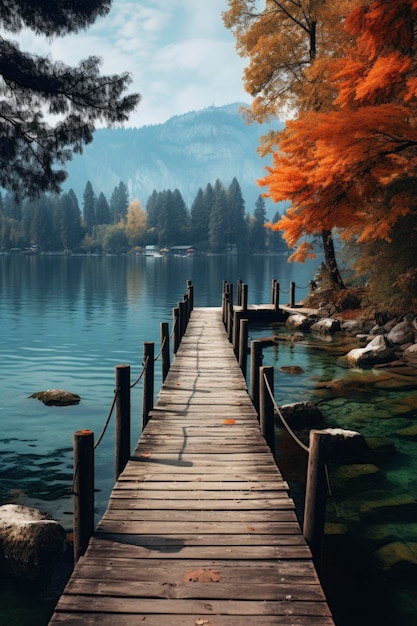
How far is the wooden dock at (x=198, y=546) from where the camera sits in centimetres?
392

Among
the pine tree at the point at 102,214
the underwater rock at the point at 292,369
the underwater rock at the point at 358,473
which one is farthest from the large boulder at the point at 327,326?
the pine tree at the point at 102,214

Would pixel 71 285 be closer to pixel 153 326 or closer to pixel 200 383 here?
pixel 153 326

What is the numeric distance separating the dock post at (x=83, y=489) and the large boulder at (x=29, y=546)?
5.67 ft

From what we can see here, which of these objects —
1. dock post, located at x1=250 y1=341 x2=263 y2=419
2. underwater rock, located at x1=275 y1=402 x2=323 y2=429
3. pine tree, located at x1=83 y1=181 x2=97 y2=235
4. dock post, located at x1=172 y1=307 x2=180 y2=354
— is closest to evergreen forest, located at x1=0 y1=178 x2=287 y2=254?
pine tree, located at x1=83 y1=181 x2=97 y2=235

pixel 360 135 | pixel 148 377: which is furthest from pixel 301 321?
pixel 148 377

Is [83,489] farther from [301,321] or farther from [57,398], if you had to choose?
[301,321]

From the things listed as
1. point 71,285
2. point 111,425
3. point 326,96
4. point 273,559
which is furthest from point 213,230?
point 273,559

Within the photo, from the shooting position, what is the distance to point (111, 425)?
12.8 m

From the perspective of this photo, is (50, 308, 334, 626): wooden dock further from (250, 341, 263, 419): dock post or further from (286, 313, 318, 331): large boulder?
(286, 313, 318, 331): large boulder

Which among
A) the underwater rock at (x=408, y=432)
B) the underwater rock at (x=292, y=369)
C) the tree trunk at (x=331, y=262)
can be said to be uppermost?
the tree trunk at (x=331, y=262)

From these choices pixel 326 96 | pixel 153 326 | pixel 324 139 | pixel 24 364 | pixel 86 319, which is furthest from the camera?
pixel 86 319

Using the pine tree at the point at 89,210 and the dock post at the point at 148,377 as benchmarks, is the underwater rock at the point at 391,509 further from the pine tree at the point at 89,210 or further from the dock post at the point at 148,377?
the pine tree at the point at 89,210

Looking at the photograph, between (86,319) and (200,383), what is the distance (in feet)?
72.9

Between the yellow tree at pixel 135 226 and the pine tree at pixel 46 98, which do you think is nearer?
the pine tree at pixel 46 98
